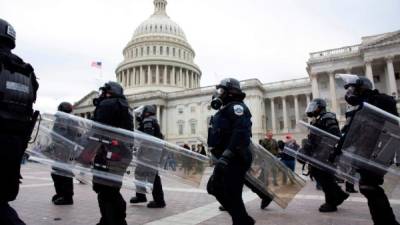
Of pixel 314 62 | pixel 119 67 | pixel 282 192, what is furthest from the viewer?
pixel 119 67

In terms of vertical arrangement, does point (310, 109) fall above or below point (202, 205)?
above

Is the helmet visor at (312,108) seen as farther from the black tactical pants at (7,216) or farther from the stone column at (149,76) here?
the stone column at (149,76)

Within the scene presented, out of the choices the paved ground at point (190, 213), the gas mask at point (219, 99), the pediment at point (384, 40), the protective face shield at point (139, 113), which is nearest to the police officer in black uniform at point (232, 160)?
the gas mask at point (219, 99)

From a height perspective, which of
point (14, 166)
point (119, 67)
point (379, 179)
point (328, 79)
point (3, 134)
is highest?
point (119, 67)

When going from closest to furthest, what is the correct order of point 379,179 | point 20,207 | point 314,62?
point 379,179
point 20,207
point 314,62

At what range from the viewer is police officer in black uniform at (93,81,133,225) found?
173 inches

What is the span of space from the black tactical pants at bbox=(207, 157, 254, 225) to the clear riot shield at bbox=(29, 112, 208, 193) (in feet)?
4.41

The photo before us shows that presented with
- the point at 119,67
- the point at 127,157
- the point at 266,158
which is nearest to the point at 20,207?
the point at 127,157

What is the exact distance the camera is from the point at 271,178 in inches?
245

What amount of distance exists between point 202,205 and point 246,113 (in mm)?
3404

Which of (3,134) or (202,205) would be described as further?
(202,205)

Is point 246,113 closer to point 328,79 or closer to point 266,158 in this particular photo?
point 266,158

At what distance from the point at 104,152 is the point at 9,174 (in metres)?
1.45

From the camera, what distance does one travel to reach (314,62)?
158 feet
